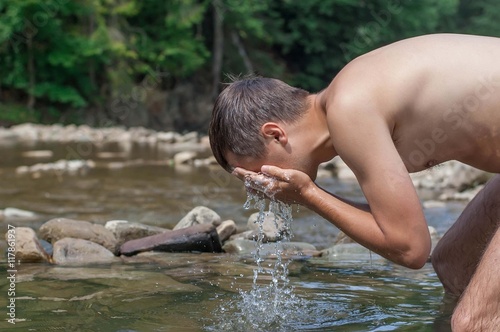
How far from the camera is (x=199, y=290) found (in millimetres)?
4121

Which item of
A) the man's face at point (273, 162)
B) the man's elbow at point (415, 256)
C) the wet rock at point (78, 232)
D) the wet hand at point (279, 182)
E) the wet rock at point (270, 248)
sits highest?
the man's face at point (273, 162)

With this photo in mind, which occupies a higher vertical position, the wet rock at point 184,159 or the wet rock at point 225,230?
the wet rock at point 225,230

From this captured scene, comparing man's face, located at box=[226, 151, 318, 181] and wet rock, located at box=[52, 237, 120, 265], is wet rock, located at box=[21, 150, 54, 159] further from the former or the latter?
man's face, located at box=[226, 151, 318, 181]

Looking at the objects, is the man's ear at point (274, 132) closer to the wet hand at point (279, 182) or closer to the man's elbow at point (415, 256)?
the wet hand at point (279, 182)

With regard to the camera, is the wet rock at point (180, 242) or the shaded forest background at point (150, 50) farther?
the shaded forest background at point (150, 50)

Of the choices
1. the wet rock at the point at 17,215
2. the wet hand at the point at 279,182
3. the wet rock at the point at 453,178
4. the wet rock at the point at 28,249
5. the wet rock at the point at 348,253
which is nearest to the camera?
the wet hand at the point at 279,182

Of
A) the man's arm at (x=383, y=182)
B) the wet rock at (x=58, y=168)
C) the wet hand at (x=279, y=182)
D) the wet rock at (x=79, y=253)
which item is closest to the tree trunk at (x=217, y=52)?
the wet rock at (x=58, y=168)

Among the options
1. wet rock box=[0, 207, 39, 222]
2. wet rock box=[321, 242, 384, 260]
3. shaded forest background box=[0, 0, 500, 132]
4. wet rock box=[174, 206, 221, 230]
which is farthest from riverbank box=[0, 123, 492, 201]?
shaded forest background box=[0, 0, 500, 132]

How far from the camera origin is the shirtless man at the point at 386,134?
2805 mm

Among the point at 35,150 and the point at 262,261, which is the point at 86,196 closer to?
the point at 262,261

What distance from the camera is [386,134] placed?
2812 mm

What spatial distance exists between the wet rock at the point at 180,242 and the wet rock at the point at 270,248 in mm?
98

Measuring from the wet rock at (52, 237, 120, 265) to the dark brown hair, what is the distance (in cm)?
194

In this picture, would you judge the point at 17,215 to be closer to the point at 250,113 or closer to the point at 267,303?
the point at 267,303
